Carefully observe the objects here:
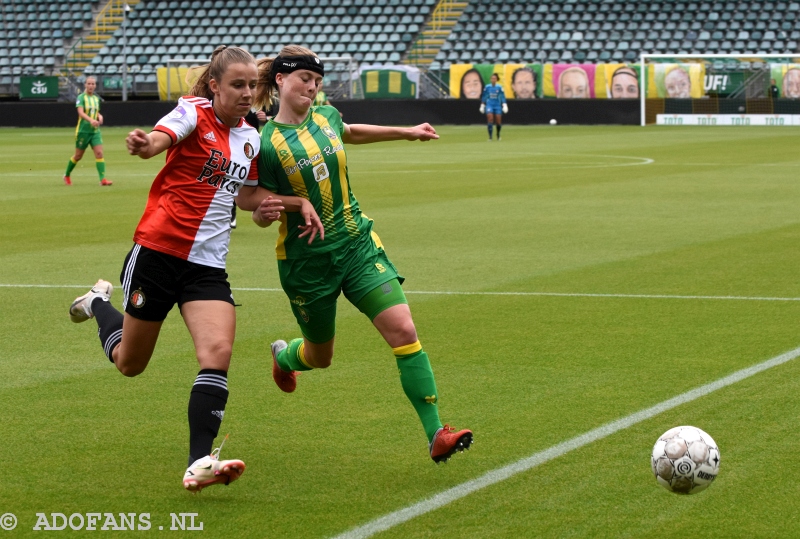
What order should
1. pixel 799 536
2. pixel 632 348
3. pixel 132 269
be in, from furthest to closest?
pixel 632 348
pixel 132 269
pixel 799 536

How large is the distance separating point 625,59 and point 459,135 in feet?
38.5

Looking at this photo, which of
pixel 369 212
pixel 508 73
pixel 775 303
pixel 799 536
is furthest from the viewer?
pixel 508 73

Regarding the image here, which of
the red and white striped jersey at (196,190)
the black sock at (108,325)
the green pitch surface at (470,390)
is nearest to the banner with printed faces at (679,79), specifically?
the green pitch surface at (470,390)

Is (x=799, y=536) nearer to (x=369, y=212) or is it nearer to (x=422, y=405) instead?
(x=422, y=405)

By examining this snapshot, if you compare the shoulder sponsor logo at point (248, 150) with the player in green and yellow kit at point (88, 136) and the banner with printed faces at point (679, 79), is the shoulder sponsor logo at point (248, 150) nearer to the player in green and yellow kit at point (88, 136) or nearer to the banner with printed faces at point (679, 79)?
the player in green and yellow kit at point (88, 136)

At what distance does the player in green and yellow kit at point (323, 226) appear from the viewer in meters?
5.77

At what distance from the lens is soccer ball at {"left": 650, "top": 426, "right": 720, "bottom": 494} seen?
199 inches

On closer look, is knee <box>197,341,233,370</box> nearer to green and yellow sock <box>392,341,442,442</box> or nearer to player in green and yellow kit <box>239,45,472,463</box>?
player in green and yellow kit <box>239,45,472,463</box>

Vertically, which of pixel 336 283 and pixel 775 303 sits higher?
pixel 336 283

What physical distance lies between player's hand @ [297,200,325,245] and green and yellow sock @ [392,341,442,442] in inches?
25.2

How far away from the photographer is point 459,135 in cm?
4109

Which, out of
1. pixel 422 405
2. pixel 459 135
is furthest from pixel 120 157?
pixel 422 405

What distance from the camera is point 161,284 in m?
5.50

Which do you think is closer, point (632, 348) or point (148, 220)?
point (148, 220)
